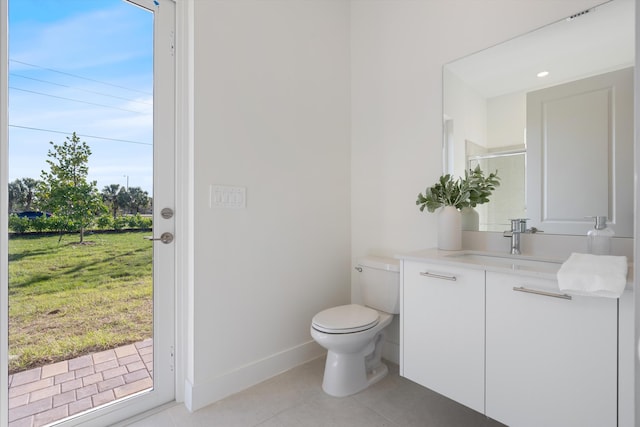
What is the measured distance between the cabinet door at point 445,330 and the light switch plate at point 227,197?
1.03 metres

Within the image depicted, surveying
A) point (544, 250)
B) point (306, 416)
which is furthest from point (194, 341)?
point (544, 250)

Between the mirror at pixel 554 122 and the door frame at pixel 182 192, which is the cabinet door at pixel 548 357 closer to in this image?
the mirror at pixel 554 122

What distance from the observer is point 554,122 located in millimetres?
1563

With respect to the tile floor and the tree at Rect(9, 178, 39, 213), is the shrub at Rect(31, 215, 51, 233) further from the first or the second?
the tile floor

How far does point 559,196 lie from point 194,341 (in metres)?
2.05

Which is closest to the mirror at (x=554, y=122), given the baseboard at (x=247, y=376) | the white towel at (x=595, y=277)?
the white towel at (x=595, y=277)

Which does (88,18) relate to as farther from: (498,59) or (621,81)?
(621,81)

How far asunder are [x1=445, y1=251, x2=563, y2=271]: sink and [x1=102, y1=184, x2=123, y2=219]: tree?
1704 millimetres

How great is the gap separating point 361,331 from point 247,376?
78 centimetres

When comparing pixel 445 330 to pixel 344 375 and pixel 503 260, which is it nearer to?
pixel 503 260

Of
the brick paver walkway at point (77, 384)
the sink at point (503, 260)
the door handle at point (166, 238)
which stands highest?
the door handle at point (166, 238)

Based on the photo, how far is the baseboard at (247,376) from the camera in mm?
1707

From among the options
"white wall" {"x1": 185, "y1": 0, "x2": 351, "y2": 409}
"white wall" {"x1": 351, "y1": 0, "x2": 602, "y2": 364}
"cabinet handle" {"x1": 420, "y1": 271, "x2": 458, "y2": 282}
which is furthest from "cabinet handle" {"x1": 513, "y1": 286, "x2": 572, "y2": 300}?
"white wall" {"x1": 185, "y1": 0, "x2": 351, "y2": 409}

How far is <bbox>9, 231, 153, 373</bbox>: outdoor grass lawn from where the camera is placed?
1.38 metres
